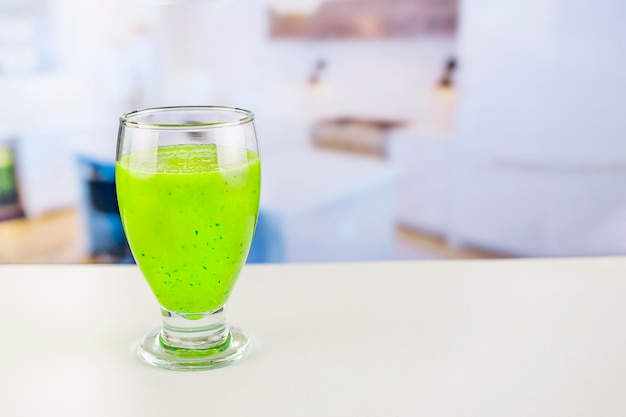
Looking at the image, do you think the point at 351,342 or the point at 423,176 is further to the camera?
the point at 423,176

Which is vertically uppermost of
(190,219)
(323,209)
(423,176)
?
(190,219)

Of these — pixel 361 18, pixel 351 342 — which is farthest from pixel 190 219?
pixel 361 18

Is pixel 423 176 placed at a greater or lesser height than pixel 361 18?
lesser

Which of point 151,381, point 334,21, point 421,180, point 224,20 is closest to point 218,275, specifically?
point 151,381

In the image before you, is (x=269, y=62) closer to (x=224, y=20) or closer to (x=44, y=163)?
(x=224, y=20)

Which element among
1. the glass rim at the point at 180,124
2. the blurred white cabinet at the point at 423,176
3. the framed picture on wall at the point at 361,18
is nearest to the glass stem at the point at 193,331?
the glass rim at the point at 180,124

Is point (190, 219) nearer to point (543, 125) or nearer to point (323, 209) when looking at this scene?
point (323, 209)

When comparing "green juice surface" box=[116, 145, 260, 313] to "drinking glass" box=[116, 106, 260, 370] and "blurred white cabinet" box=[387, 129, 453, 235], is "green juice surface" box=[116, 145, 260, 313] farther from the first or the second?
"blurred white cabinet" box=[387, 129, 453, 235]
